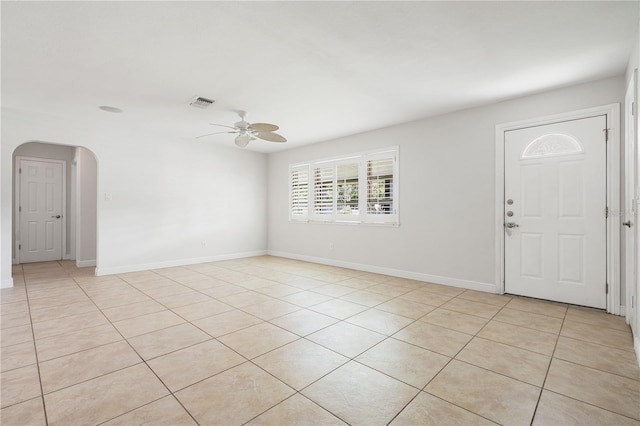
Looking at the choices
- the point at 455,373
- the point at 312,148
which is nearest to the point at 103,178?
the point at 312,148

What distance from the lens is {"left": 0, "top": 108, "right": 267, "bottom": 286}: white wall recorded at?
4.65 meters

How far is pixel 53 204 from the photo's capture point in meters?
6.86

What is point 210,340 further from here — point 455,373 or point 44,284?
point 44,284

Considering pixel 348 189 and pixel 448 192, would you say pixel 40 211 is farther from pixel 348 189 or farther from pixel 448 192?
pixel 448 192

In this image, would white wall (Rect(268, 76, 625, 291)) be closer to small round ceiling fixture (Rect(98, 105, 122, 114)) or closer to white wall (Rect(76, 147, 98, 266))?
small round ceiling fixture (Rect(98, 105, 122, 114))

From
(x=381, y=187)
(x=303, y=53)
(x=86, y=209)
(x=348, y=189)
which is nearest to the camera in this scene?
(x=303, y=53)

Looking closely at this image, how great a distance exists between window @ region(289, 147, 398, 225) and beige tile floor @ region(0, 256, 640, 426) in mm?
1854

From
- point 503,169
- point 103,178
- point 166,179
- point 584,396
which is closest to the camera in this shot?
point 584,396

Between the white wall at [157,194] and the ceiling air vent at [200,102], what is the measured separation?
2.20 meters

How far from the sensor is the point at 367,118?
4.83 metres

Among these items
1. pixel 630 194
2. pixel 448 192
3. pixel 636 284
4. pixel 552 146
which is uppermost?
pixel 552 146

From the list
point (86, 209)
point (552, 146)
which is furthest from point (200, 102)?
point (552, 146)

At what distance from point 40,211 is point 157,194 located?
3.18 m

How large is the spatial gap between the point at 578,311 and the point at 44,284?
7.18 m
